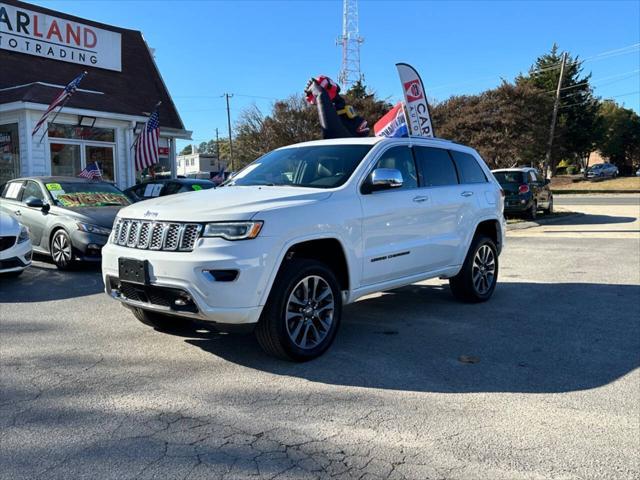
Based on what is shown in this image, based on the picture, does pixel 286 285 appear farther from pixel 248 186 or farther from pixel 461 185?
pixel 461 185

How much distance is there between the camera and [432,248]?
6.13 m

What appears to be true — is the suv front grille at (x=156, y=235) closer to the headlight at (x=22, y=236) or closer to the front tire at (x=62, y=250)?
the headlight at (x=22, y=236)

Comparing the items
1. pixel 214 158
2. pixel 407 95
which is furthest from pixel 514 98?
pixel 214 158

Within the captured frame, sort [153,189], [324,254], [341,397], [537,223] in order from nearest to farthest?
Result: [341,397] → [324,254] → [153,189] → [537,223]

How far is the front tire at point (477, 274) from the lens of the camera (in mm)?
6914

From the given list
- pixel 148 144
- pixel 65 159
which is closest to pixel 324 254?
pixel 148 144

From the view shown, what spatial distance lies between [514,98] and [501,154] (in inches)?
169

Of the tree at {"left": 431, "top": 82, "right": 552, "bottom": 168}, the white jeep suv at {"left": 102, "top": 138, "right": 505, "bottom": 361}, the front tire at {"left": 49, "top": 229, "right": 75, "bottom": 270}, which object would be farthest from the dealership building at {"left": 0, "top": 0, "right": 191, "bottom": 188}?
the tree at {"left": 431, "top": 82, "right": 552, "bottom": 168}

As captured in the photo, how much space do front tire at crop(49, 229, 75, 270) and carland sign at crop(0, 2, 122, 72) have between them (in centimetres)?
1133

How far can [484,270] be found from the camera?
719 cm

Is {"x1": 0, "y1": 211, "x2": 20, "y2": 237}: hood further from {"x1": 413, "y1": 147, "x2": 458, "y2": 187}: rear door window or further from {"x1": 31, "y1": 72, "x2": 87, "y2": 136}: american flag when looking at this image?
{"x1": 31, "y1": 72, "x2": 87, "y2": 136}: american flag

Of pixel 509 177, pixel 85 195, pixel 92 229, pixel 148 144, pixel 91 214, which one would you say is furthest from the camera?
pixel 509 177

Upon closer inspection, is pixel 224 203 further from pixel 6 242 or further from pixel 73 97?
pixel 73 97

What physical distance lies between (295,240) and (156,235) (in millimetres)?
1100
